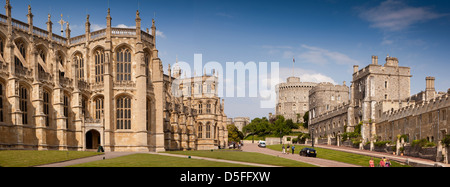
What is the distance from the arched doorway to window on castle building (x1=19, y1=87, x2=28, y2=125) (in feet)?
31.1

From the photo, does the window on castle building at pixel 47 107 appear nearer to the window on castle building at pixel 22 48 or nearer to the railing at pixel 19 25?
the window on castle building at pixel 22 48

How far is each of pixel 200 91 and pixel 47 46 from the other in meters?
40.6

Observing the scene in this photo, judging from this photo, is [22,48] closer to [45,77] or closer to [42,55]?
[42,55]

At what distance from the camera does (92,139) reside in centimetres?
5428

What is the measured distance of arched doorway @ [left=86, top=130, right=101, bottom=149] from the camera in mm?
54156

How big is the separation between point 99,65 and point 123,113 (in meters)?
7.00

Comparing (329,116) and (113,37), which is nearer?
(113,37)

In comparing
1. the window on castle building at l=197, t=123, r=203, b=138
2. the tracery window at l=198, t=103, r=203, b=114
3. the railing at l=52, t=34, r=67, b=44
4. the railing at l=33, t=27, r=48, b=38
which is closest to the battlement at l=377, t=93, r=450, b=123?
the window on castle building at l=197, t=123, r=203, b=138

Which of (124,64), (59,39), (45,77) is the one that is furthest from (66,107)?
(59,39)

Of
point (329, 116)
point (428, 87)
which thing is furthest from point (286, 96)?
point (428, 87)

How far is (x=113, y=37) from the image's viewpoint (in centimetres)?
5475

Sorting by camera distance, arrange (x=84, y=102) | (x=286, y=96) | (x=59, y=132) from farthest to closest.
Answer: (x=286, y=96) → (x=84, y=102) → (x=59, y=132)

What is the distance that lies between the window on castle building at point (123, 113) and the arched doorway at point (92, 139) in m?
3.17

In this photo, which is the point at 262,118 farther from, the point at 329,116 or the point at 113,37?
the point at 113,37
